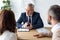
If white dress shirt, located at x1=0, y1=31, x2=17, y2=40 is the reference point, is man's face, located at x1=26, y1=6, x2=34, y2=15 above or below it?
above

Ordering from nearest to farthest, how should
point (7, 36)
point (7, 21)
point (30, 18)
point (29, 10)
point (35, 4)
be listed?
point (7, 36) < point (7, 21) < point (29, 10) < point (30, 18) < point (35, 4)

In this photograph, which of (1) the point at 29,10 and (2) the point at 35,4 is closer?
(1) the point at 29,10

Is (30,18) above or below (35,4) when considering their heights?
below

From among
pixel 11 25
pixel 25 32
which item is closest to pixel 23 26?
pixel 25 32

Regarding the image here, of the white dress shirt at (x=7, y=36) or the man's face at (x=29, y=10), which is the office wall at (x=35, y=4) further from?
the white dress shirt at (x=7, y=36)

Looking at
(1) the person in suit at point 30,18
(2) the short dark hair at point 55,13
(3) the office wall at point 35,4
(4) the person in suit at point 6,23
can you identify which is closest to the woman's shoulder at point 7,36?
(4) the person in suit at point 6,23

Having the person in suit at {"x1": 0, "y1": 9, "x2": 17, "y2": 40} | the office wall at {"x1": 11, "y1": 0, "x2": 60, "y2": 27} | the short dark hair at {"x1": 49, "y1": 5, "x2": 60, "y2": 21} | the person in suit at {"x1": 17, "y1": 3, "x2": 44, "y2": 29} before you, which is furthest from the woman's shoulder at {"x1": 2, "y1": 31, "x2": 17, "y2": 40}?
the office wall at {"x1": 11, "y1": 0, "x2": 60, "y2": 27}

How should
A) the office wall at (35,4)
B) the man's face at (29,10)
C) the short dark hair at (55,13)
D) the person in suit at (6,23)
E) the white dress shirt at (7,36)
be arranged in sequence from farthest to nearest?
the office wall at (35,4) → the man's face at (29,10) → the short dark hair at (55,13) → the person in suit at (6,23) → the white dress shirt at (7,36)

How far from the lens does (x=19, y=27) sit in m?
3.12

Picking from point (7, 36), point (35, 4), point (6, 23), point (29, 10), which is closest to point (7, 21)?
point (6, 23)

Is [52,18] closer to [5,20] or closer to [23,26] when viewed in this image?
[5,20]

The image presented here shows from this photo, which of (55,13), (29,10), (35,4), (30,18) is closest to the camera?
(55,13)

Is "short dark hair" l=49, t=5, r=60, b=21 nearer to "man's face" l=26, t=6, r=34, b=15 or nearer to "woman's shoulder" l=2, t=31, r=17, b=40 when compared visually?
"woman's shoulder" l=2, t=31, r=17, b=40

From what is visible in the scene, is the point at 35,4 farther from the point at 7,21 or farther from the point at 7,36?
the point at 7,36
